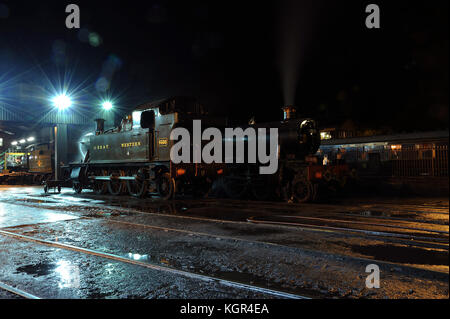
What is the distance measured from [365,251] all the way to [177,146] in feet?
27.6

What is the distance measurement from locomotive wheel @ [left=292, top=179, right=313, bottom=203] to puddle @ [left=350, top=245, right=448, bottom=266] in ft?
20.4

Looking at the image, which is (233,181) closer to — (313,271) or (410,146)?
(313,271)

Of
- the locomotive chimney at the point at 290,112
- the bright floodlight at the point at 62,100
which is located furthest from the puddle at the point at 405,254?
the bright floodlight at the point at 62,100

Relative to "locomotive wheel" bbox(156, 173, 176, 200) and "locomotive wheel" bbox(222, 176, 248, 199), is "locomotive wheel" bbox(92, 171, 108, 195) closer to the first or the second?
"locomotive wheel" bbox(156, 173, 176, 200)

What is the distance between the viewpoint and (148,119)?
13.3 m

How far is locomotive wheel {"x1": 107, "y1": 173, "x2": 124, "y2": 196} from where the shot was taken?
14.8 m

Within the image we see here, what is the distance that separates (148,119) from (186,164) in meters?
2.44

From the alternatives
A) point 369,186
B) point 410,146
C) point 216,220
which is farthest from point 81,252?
point 410,146

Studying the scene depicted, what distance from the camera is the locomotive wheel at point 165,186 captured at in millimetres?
12797

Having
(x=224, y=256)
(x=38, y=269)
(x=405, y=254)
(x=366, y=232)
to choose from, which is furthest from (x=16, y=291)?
(x=366, y=232)

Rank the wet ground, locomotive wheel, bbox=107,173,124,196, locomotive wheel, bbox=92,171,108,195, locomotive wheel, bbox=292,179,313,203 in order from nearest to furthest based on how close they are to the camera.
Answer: the wet ground → locomotive wheel, bbox=292,179,313,203 → locomotive wheel, bbox=107,173,124,196 → locomotive wheel, bbox=92,171,108,195

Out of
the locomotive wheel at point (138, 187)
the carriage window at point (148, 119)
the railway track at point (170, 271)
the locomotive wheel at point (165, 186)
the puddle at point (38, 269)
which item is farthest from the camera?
the locomotive wheel at point (138, 187)

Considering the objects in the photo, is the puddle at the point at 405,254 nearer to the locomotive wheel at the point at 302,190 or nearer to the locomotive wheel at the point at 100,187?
the locomotive wheel at the point at 302,190

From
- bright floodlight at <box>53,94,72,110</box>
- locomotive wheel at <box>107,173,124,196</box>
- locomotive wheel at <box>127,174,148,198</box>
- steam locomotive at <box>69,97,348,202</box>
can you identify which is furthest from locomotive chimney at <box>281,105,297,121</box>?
bright floodlight at <box>53,94,72,110</box>
